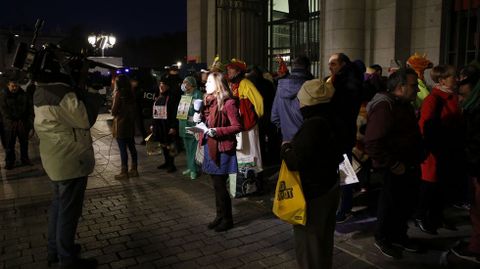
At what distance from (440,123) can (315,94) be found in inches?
92.8

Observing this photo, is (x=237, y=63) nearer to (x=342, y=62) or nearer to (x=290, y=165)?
(x=342, y=62)

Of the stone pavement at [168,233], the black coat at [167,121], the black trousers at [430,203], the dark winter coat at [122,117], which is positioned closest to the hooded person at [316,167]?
the stone pavement at [168,233]

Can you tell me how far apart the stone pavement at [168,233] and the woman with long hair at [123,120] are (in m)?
0.55

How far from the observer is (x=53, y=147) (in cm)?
406

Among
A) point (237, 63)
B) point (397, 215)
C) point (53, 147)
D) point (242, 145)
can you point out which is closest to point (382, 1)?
point (237, 63)

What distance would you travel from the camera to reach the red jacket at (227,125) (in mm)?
5113

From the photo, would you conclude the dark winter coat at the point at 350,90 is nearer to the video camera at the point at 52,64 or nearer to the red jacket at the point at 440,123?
the red jacket at the point at 440,123

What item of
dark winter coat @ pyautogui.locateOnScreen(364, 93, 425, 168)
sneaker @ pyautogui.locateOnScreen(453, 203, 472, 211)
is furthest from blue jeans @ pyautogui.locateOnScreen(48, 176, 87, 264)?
sneaker @ pyautogui.locateOnScreen(453, 203, 472, 211)

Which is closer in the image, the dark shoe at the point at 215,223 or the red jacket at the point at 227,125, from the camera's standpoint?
the red jacket at the point at 227,125

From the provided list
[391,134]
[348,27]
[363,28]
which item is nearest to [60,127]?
[391,134]

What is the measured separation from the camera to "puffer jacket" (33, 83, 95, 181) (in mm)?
3990

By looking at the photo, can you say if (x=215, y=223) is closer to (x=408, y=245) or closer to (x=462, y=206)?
(x=408, y=245)

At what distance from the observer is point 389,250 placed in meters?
4.48

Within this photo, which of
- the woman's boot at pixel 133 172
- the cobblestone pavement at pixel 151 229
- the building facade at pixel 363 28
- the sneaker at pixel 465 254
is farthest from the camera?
the building facade at pixel 363 28
